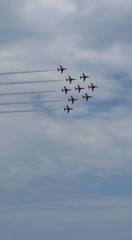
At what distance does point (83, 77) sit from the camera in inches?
6240

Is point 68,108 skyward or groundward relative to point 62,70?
groundward

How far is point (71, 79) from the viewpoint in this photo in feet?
511

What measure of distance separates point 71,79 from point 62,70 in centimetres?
456

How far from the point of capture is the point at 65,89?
158m

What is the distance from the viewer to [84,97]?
16200 cm

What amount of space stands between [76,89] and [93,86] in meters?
6.02

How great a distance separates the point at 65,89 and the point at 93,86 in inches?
420

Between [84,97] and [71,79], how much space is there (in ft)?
31.1

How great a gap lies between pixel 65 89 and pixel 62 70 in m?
7.62

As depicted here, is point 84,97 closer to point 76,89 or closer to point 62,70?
point 76,89

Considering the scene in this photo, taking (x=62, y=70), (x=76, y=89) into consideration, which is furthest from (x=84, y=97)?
(x=62, y=70)

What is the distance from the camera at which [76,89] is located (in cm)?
16188

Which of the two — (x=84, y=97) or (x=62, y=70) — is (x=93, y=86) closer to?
(x=84, y=97)

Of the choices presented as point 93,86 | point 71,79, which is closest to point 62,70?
point 71,79
